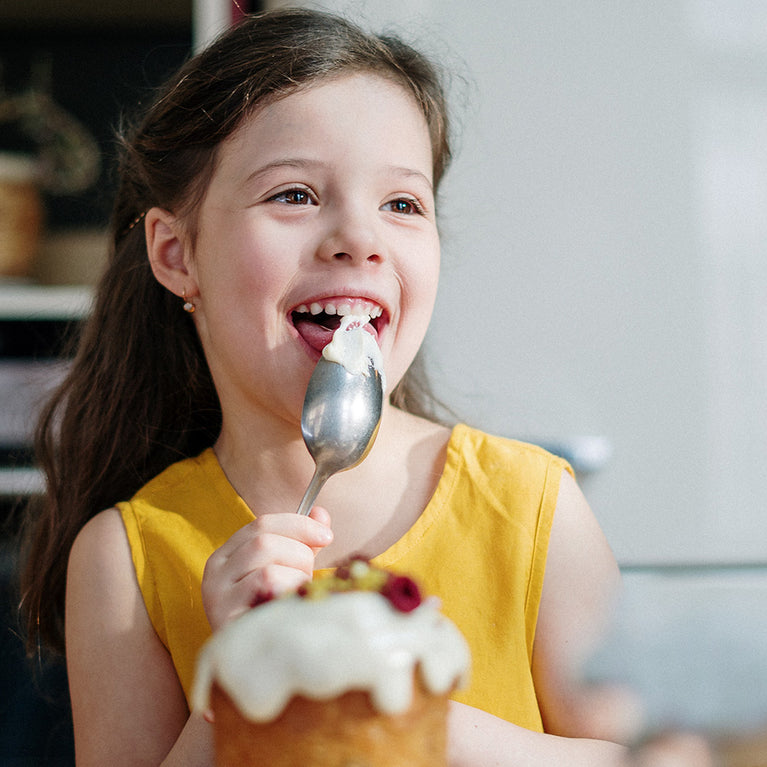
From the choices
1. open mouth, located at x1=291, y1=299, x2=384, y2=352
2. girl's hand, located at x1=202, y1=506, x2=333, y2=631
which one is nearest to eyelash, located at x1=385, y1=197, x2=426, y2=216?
open mouth, located at x1=291, y1=299, x2=384, y2=352

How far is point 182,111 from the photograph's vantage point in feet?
3.06

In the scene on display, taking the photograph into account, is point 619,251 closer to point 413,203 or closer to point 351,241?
point 413,203

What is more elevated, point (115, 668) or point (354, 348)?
point (354, 348)

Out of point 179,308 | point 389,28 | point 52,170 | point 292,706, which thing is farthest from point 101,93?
point 292,706

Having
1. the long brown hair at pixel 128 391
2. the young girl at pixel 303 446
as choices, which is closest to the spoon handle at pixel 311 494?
the young girl at pixel 303 446

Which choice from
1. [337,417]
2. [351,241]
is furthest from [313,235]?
[337,417]

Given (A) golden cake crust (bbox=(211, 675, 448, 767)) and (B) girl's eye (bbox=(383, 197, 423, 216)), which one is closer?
(A) golden cake crust (bbox=(211, 675, 448, 767))

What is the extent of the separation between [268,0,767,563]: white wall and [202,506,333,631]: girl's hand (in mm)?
687

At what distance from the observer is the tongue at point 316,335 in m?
0.81

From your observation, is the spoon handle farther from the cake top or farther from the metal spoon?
the cake top

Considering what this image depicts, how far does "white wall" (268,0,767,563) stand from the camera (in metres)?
1.23

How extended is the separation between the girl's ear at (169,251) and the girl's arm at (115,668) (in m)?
0.25

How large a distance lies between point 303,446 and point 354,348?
182 mm

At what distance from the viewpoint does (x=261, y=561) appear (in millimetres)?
580
